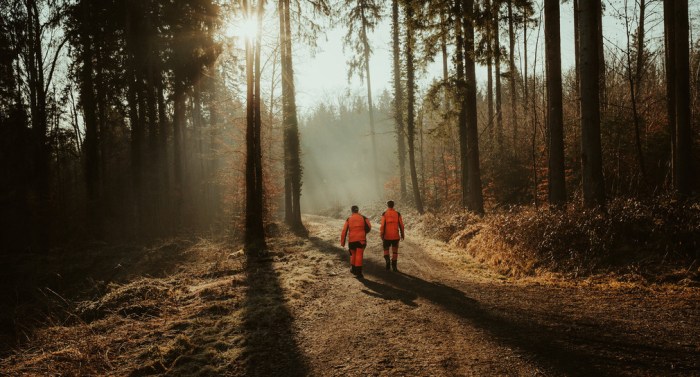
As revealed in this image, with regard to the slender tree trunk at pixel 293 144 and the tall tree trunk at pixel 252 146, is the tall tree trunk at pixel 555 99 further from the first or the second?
the slender tree trunk at pixel 293 144

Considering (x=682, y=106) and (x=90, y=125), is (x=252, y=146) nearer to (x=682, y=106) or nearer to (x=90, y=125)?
(x=90, y=125)

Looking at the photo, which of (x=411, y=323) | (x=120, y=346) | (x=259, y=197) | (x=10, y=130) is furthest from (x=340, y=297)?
(x=10, y=130)

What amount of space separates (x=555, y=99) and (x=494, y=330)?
352 inches

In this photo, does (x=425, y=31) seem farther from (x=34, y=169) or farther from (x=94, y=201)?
(x=34, y=169)

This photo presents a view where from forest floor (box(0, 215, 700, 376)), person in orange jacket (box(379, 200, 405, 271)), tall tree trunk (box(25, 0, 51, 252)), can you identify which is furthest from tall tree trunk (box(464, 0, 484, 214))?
tall tree trunk (box(25, 0, 51, 252))

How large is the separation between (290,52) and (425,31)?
27.6ft

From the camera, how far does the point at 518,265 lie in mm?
9594

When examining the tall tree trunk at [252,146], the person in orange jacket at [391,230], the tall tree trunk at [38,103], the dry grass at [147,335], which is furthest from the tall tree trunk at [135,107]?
the person in orange jacket at [391,230]

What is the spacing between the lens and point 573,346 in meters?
4.68

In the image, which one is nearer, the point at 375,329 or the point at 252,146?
the point at 375,329

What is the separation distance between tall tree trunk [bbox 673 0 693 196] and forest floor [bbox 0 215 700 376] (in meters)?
5.24

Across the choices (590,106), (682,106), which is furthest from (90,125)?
(682,106)

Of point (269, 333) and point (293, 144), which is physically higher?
point (293, 144)

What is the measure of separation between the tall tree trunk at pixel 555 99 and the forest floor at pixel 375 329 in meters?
4.22
